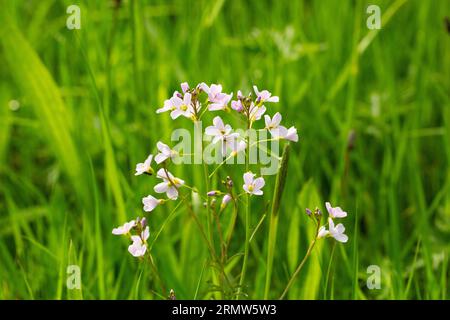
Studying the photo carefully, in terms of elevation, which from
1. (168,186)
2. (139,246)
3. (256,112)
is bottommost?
(139,246)

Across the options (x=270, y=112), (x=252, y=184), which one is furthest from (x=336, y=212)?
(x=270, y=112)

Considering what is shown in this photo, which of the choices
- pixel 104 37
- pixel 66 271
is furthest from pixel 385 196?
pixel 104 37

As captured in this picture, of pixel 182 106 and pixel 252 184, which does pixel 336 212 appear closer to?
pixel 252 184

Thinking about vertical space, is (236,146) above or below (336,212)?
above

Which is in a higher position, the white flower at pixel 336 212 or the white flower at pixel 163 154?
the white flower at pixel 163 154

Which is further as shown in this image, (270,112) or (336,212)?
(270,112)

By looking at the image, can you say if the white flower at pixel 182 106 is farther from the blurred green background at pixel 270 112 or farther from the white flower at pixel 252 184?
the blurred green background at pixel 270 112

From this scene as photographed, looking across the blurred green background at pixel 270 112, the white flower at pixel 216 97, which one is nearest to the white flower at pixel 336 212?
the white flower at pixel 216 97

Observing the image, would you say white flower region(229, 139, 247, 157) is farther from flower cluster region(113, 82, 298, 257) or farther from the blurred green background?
the blurred green background
